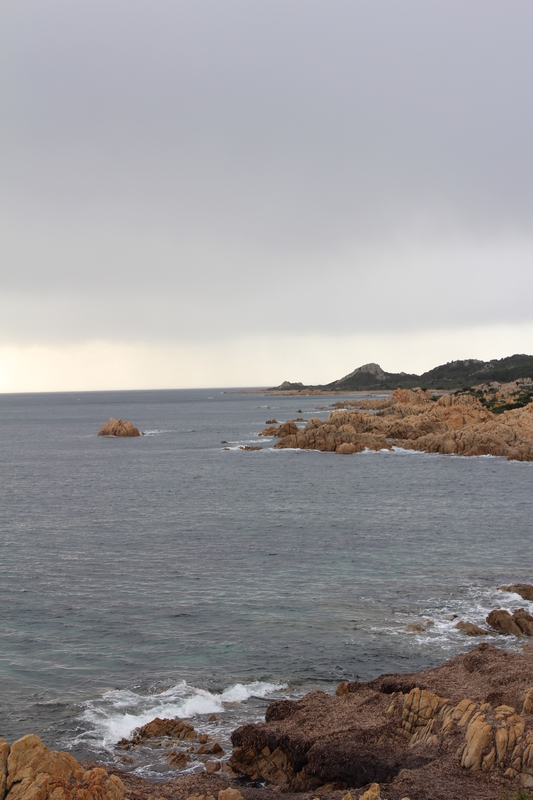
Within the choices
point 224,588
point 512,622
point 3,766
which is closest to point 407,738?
point 3,766

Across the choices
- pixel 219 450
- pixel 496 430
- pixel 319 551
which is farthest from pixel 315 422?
pixel 319 551

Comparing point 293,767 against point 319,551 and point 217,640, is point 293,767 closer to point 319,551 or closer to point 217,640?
point 217,640

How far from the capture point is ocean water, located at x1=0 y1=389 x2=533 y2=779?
23.5m

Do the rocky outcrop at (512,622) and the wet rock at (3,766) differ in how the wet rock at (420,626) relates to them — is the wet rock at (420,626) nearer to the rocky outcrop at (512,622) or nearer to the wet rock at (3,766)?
the rocky outcrop at (512,622)

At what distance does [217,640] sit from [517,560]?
68.5 ft

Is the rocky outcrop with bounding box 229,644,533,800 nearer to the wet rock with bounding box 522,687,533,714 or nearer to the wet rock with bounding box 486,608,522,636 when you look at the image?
the wet rock with bounding box 522,687,533,714

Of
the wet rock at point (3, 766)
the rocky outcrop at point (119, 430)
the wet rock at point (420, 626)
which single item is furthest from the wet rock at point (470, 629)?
the rocky outcrop at point (119, 430)

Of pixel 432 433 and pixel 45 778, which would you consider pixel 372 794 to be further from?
pixel 432 433

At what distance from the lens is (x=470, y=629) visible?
28.2 metres

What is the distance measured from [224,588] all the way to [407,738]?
59.3ft

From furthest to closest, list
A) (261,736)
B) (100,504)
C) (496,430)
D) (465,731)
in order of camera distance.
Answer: (496,430), (100,504), (261,736), (465,731)

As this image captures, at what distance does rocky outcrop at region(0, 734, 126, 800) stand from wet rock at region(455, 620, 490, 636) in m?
17.7

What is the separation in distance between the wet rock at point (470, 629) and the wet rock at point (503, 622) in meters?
0.74

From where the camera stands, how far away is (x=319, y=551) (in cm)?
4297
